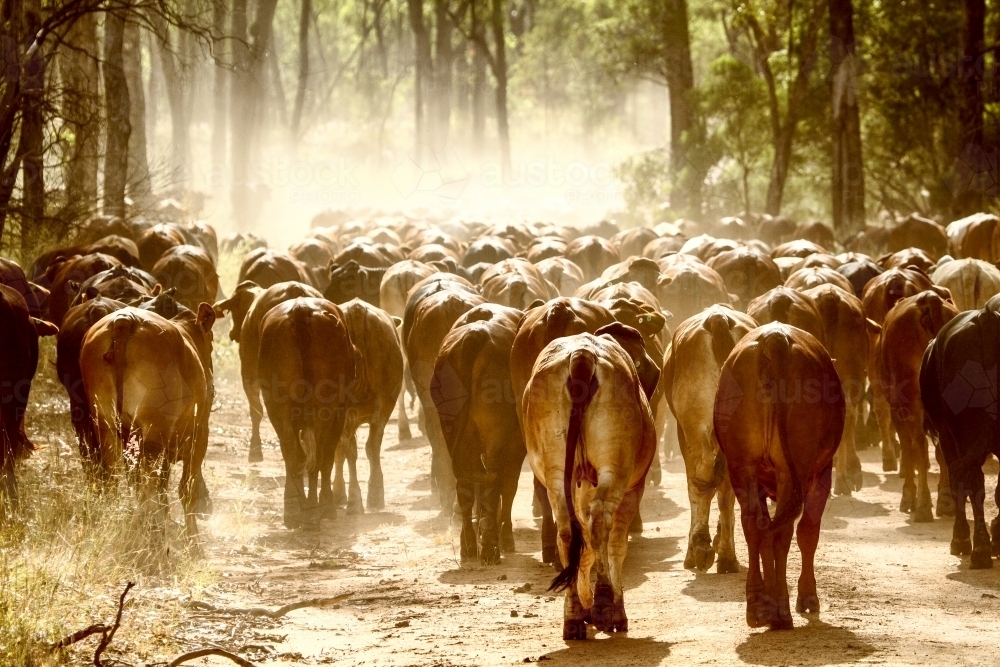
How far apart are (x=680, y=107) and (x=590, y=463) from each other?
35.6m

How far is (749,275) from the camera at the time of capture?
1636 centimetres

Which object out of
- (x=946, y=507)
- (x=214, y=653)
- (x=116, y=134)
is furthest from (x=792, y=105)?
(x=214, y=653)

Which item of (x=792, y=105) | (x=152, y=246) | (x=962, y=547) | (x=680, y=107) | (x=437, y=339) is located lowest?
(x=962, y=547)

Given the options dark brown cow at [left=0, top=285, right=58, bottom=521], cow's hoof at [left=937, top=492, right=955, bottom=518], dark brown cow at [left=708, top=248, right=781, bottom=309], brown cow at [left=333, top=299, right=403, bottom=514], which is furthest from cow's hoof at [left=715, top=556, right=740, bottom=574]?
dark brown cow at [left=708, top=248, right=781, bottom=309]

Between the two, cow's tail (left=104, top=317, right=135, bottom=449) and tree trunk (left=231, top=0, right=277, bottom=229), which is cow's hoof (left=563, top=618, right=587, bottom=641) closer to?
cow's tail (left=104, top=317, right=135, bottom=449)

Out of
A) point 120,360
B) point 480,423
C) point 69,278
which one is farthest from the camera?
point 69,278

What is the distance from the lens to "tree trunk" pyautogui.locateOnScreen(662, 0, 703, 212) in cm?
4022

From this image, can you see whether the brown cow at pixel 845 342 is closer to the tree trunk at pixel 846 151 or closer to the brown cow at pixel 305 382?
the brown cow at pixel 305 382

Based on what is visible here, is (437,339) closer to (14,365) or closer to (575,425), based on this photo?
(14,365)

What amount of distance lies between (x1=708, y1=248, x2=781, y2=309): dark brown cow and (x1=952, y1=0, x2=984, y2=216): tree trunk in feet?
47.4

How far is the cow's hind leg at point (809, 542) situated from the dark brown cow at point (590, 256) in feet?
41.7

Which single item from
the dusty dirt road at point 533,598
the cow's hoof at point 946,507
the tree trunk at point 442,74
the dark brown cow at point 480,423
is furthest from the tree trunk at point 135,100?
the cow's hoof at point 946,507

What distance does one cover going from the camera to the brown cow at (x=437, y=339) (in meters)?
12.1

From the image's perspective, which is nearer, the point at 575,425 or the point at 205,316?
the point at 575,425
